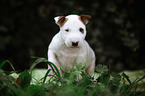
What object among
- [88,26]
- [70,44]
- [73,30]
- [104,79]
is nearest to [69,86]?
[104,79]

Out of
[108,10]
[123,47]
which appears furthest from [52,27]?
[123,47]

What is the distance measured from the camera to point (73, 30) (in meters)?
1.89

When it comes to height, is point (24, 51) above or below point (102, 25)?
below

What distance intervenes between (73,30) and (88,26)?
5.89ft

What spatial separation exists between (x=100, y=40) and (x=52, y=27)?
0.86m

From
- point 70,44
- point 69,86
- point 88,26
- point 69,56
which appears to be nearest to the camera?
point 69,86

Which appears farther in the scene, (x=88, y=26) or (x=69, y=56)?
(x=88, y=26)

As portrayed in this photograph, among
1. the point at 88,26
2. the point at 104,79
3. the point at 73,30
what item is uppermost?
the point at 73,30

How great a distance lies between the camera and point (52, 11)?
3.74m

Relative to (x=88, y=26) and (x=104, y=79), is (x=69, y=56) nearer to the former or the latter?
(x=104, y=79)

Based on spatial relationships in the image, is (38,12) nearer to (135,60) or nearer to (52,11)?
(52,11)

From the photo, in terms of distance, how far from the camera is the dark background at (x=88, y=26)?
12.0 ft

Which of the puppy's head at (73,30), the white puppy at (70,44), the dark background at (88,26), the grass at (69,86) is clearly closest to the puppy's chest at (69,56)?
the white puppy at (70,44)

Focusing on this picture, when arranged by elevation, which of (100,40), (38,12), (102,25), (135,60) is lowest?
(135,60)
